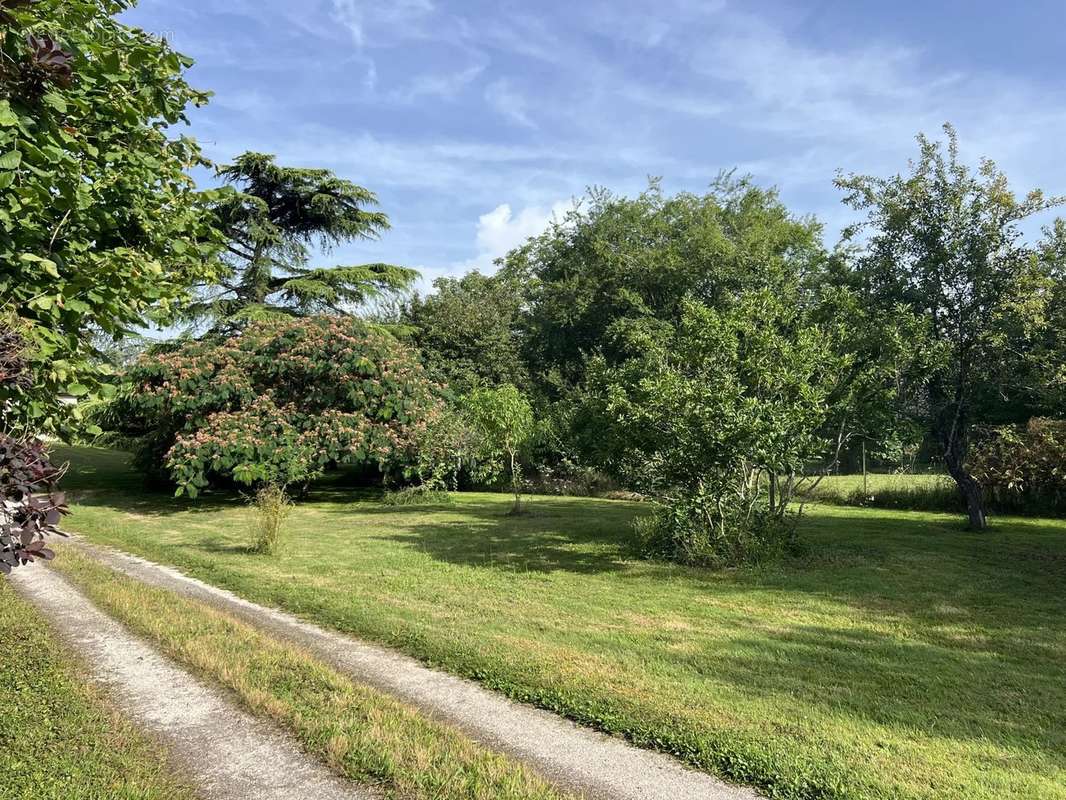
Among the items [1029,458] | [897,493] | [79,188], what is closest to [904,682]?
[1029,458]

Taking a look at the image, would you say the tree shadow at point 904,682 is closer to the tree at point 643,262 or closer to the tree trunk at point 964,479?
the tree trunk at point 964,479

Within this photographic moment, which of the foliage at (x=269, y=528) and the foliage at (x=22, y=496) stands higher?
the foliage at (x=22, y=496)

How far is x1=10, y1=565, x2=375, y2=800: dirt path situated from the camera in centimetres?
339

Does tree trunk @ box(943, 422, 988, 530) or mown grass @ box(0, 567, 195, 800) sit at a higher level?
tree trunk @ box(943, 422, 988, 530)

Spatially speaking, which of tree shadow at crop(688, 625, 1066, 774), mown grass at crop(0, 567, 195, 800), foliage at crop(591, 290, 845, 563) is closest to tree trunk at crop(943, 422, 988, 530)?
foliage at crop(591, 290, 845, 563)

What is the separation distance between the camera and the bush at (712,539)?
979cm

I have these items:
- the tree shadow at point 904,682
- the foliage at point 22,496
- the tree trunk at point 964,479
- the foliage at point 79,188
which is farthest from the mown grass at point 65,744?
the tree trunk at point 964,479

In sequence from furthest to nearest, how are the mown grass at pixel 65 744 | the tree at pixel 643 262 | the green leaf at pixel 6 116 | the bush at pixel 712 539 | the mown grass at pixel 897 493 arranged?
the tree at pixel 643 262 → the mown grass at pixel 897 493 → the bush at pixel 712 539 → the mown grass at pixel 65 744 → the green leaf at pixel 6 116

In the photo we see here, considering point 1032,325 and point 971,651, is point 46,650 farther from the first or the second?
point 1032,325

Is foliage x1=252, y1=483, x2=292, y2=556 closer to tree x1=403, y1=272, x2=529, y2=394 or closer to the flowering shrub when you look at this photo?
the flowering shrub

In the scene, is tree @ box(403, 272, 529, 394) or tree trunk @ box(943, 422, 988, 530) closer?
tree trunk @ box(943, 422, 988, 530)

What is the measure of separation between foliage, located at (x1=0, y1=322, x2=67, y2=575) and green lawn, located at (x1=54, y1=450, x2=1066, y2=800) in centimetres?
310

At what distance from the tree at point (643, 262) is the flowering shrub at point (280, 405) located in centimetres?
911

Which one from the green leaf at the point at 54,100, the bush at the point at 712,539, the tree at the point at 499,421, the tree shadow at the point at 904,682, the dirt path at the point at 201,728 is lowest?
the tree shadow at the point at 904,682
